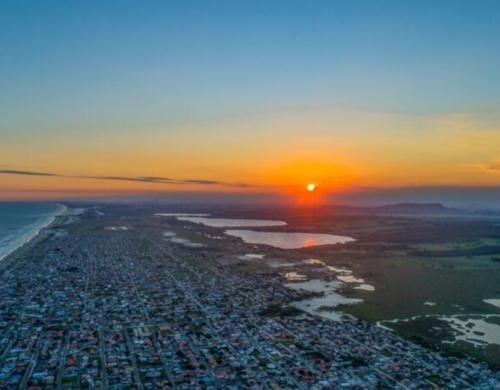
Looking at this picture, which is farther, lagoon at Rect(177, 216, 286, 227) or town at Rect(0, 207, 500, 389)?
lagoon at Rect(177, 216, 286, 227)

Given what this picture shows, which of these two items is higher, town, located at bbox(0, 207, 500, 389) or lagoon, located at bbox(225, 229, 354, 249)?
town, located at bbox(0, 207, 500, 389)

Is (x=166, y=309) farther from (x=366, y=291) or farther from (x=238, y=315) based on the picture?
(x=366, y=291)

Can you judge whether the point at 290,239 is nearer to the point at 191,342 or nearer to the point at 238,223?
the point at 238,223

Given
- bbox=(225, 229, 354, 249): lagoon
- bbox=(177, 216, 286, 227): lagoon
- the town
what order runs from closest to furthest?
1. the town
2. bbox=(225, 229, 354, 249): lagoon
3. bbox=(177, 216, 286, 227): lagoon

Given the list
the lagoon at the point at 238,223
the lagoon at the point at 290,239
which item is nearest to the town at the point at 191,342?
the lagoon at the point at 290,239

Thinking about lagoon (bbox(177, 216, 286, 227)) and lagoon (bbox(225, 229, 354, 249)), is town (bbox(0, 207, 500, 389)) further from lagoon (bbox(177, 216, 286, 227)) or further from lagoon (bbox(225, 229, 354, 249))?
lagoon (bbox(177, 216, 286, 227))

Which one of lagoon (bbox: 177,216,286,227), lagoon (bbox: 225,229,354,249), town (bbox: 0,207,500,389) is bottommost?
lagoon (bbox: 177,216,286,227)

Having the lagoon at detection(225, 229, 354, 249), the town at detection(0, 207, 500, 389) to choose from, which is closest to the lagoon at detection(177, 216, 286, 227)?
the lagoon at detection(225, 229, 354, 249)

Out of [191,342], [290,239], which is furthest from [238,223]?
[191,342]

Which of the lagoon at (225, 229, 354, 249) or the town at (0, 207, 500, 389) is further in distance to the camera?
the lagoon at (225, 229, 354, 249)

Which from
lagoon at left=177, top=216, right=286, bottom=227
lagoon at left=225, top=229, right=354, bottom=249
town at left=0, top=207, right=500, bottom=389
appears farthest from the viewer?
lagoon at left=177, top=216, right=286, bottom=227

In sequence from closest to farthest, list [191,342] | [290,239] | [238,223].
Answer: [191,342], [290,239], [238,223]

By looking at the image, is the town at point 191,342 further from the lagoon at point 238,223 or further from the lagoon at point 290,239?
the lagoon at point 238,223
